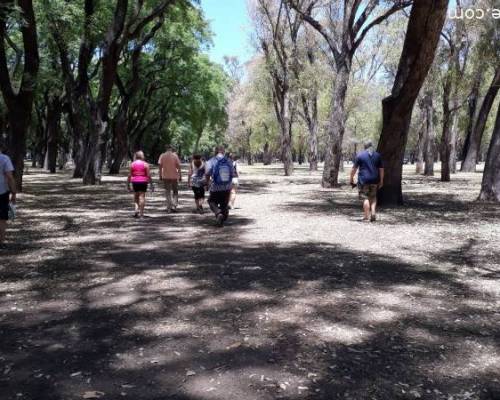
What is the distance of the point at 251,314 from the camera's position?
17.6 feet

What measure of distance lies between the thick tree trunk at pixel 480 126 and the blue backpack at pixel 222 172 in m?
17.8

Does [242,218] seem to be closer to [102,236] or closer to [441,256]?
[102,236]

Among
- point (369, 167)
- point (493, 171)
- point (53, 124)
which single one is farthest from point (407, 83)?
point (53, 124)

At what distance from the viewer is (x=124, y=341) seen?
182 inches

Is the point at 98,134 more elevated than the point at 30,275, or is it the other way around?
the point at 98,134

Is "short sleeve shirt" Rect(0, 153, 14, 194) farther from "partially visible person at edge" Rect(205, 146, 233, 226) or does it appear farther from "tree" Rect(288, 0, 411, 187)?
"tree" Rect(288, 0, 411, 187)

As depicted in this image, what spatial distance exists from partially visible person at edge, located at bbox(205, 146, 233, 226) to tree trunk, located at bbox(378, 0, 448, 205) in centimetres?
522

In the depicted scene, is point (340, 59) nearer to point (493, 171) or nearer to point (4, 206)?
point (493, 171)

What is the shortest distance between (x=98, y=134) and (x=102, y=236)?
15.4 meters

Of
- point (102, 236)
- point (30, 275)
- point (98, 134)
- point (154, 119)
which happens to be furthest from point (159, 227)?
point (154, 119)

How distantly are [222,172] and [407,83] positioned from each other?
601cm

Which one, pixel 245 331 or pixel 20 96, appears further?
pixel 20 96

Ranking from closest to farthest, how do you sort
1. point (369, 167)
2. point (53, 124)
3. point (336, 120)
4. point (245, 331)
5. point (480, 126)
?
point (245, 331), point (369, 167), point (336, 120), point (480, 126), point (53, 124)

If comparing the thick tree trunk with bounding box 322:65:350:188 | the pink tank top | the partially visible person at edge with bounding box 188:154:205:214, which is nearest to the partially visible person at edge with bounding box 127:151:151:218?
the pink tank top
